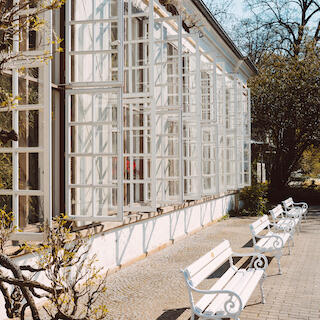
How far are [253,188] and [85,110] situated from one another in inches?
456

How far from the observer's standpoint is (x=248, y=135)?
17.4 metres

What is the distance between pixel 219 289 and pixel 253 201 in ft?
40.8

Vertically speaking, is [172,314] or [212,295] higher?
[212,295]

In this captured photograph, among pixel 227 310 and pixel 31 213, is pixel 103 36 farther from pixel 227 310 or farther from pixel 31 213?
pixel 227 310

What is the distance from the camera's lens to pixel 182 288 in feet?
20.4

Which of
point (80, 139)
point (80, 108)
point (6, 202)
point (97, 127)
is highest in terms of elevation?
point (80, 108)

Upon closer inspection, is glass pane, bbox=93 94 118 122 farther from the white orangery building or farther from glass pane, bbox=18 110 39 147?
glass pane, bbox=18 110 39 147

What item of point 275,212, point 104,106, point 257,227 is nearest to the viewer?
point 104,106

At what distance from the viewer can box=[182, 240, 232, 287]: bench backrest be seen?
13.9 ft

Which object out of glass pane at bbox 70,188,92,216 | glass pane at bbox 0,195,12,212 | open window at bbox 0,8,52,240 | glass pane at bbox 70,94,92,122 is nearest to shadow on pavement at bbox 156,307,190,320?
open window at bbox 0,8,52,240

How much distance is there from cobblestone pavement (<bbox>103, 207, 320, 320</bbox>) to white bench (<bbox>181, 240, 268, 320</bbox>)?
0.37 m

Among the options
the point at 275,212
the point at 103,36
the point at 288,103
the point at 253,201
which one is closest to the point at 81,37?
the point at 103,36

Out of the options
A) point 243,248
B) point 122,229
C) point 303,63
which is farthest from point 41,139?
point 303,63

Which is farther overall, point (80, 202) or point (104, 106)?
point (104, 106)
